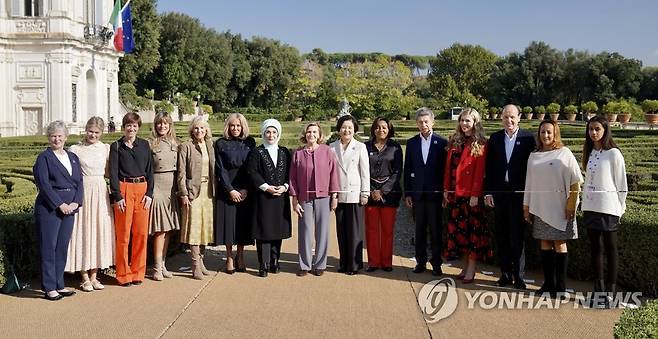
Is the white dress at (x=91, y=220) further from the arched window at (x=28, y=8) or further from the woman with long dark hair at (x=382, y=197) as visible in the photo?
the arched window at (x=28, y=8)

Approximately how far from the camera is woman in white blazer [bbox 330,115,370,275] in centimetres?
652

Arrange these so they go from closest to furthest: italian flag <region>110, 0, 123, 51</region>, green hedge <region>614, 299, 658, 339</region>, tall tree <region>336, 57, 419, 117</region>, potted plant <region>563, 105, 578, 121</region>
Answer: green hedge <region>614, 299, 658, 339</region>, italian flag <region>110, 0, 123, 51</region>, tall tree <region>336, 57, 419, 117</region>, potted plant <region>563, 105, 578, 121</region>

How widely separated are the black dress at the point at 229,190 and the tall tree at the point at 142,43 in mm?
36693

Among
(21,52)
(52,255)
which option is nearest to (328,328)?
(52,255)

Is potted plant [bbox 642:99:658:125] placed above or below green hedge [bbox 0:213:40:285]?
above

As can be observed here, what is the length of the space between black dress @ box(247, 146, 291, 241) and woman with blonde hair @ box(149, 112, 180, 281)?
767 millimetres

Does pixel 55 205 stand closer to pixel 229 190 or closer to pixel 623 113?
pixel 229 190

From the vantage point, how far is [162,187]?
6199mm

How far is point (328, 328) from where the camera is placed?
4672 millimetres

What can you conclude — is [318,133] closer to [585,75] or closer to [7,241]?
[7,241]

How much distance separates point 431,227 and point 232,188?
2.05 m

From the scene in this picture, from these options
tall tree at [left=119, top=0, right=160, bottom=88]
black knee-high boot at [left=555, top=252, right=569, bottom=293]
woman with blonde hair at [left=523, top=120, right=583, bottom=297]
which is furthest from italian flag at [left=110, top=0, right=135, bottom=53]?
black knee-high boot at [left=555, top=252, right=569, bottom=293]

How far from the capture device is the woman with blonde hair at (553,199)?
17.9 feet

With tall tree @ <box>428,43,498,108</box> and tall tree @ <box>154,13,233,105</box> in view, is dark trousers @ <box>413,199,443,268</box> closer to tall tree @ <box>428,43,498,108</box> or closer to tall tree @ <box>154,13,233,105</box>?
tall tree @ <box>154,13,233,105</box>
